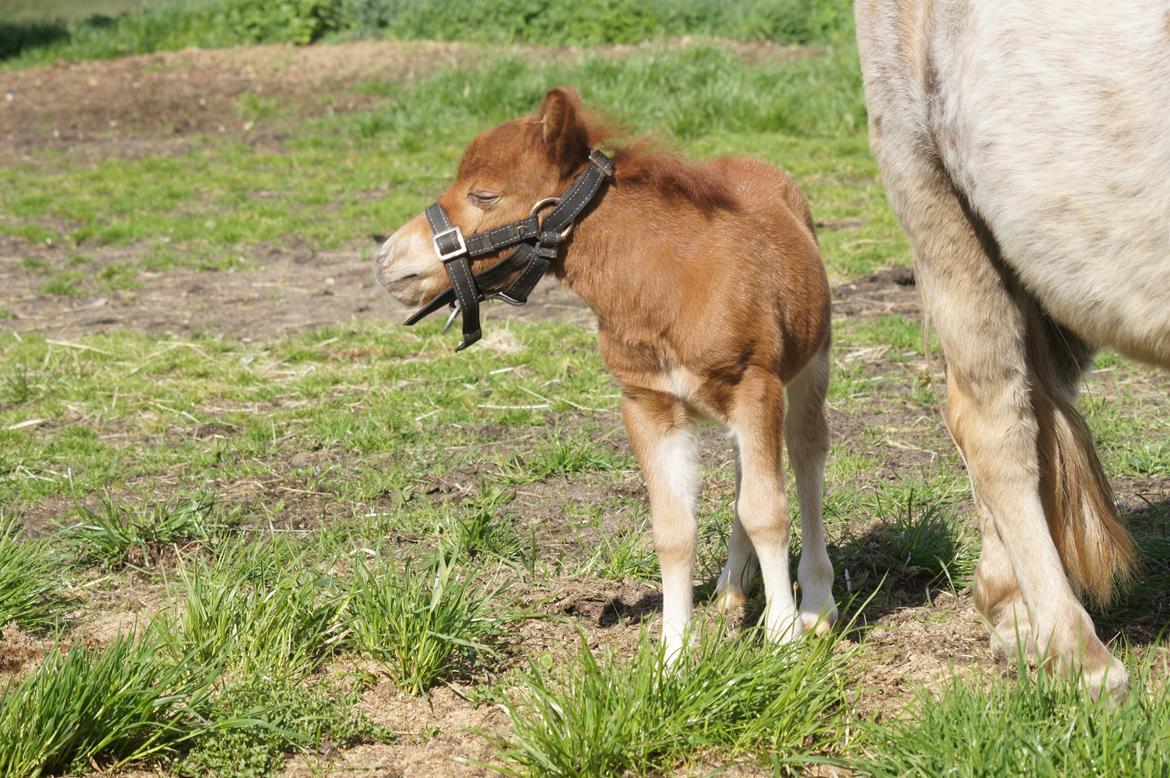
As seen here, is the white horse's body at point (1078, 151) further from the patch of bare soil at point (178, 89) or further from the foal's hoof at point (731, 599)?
the patch of bare soil at point (178, 89)

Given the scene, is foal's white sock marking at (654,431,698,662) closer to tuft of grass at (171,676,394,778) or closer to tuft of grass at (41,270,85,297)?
tuft of grass at (171,676,394,778)

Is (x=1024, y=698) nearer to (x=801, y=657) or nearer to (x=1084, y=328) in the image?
(x=801, y=657)

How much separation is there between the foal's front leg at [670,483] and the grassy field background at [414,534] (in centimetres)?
18

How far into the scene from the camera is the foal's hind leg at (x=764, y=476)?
3.38m

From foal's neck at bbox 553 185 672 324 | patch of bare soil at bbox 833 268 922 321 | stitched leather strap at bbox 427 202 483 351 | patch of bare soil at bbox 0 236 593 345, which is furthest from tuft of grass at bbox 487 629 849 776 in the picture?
patch of bare soil at bbox 0 236 593 345

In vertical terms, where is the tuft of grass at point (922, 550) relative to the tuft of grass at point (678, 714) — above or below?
below

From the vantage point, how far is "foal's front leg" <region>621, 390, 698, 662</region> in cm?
350

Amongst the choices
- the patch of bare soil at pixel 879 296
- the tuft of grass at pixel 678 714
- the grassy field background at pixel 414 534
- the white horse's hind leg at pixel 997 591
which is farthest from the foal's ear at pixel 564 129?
the patch of bare soil at pixel 879 296

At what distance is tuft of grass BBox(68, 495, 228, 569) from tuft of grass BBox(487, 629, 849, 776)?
1.75 m

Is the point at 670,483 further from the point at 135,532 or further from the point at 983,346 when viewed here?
the point at 135,532

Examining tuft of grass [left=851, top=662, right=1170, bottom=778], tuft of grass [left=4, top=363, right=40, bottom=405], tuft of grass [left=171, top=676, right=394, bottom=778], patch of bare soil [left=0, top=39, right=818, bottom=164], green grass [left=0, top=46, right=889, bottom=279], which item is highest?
tuft of grass [left=851, top=662, right=1170, bottom=778]

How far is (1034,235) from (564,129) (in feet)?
4.14

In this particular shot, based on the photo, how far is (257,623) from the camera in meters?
3.48

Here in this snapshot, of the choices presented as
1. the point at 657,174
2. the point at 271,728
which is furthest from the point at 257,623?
the point at 657,174
